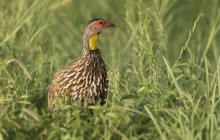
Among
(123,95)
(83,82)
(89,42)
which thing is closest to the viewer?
(123,95)

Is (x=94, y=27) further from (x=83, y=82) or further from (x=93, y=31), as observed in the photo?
(x=83, y=82)

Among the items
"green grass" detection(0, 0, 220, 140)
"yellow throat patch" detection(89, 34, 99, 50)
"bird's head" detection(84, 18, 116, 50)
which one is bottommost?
"green grass" detection(0, 0, 220, 140)

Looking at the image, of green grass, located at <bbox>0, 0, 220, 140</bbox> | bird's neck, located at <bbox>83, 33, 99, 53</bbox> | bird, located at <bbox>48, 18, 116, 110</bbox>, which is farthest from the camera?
bird's neck, located at <bbox>83, 33, 99, 53</bbox>

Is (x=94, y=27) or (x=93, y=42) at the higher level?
(x=94, y=27)

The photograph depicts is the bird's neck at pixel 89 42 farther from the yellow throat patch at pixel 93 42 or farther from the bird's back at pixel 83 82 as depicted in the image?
the bird's back at pixel 83 82

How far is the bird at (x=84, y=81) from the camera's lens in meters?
6.93

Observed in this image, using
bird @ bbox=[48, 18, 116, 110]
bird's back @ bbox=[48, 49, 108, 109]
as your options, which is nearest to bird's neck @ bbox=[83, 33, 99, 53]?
bird @ bbox=[48, 18, 116, 110]

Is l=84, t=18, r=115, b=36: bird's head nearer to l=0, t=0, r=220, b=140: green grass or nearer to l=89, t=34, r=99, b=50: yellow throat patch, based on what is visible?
l=89, t=34, r=99, b=50: yellow throat patch

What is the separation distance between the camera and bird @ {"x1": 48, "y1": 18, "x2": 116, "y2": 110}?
22.7ft

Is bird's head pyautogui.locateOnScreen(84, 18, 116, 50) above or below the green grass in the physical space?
above

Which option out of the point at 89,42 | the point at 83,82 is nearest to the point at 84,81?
the point at 83,82

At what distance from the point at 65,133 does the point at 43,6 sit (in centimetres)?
446

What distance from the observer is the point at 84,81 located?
7039 millimetres

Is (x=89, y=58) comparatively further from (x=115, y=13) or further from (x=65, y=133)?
(x=115, y=13)
